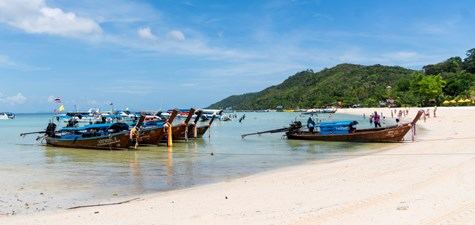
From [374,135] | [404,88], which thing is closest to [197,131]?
[374,135]

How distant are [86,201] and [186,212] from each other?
387 centimetres

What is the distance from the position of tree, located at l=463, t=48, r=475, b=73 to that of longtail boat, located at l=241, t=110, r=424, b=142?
118292 mm

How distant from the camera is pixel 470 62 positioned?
462 ft

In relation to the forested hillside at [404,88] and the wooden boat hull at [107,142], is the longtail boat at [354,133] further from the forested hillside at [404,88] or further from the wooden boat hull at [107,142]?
the forested hillside at [404,88]

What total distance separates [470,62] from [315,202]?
148 metres

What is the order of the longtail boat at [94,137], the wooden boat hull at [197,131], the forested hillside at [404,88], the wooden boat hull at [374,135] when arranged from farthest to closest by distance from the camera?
the forested hillside at [404,88], the wooden boat hull at [197,131], the longtail boat at [94,137], the wooden boat hull at [374,135]

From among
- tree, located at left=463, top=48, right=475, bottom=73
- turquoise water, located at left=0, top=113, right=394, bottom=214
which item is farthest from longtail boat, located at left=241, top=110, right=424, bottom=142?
tree, located at left=463, top=48, right=475, bottom=73

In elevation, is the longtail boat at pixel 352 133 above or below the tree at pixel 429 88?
below

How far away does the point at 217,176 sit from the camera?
17453 millimetres

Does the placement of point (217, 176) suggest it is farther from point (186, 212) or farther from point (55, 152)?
point (55, 152)

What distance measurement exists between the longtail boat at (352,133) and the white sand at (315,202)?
1419cm

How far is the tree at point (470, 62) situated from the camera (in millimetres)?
135875

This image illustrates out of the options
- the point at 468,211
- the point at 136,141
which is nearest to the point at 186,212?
the point at 468,211

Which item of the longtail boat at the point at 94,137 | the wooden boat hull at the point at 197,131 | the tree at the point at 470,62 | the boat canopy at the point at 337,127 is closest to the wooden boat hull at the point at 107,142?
the longtail boat at the point at 94,137
